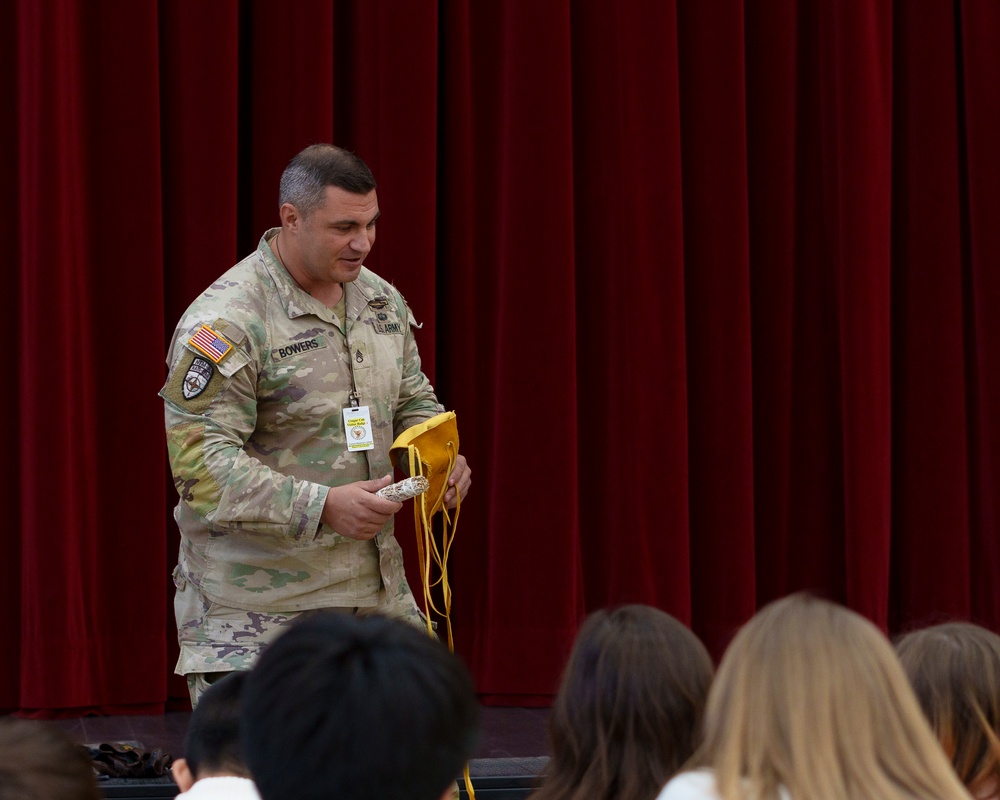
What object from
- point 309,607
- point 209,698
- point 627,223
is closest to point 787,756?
point 209,698

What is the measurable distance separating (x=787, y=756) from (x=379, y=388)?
5.12 ft

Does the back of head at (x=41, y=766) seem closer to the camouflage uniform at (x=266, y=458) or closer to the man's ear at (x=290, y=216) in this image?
the camouflage uniform at (x=266, y=458)

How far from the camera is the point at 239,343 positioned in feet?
8.21

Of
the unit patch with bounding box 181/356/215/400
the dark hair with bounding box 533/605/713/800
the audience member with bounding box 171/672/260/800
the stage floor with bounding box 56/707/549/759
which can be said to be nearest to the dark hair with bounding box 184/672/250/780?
the audience member with bounding box 171/672/260/800

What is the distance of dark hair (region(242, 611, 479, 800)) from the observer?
3.55 feet

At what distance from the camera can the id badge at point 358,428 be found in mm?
2631

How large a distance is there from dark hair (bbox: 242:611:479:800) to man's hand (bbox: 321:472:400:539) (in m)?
1.30

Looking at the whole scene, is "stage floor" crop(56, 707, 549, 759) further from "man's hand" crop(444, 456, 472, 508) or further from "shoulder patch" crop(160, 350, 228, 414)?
"shoulder patch" crop(160, 350, 228, 414)

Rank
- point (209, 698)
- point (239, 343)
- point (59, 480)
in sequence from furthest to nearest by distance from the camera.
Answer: point (59, 480) → point (239, 343) → point (209, 698)

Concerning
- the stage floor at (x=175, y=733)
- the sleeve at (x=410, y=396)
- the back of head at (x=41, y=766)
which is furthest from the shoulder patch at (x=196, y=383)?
the back of head at (x=41, y=766)

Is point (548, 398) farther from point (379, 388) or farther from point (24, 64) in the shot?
point (24, 64)

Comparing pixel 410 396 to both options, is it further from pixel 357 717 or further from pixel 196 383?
pixel 357 717

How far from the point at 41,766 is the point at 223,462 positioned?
4.40ft

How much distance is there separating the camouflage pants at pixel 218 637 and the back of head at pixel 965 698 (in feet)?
3.46
